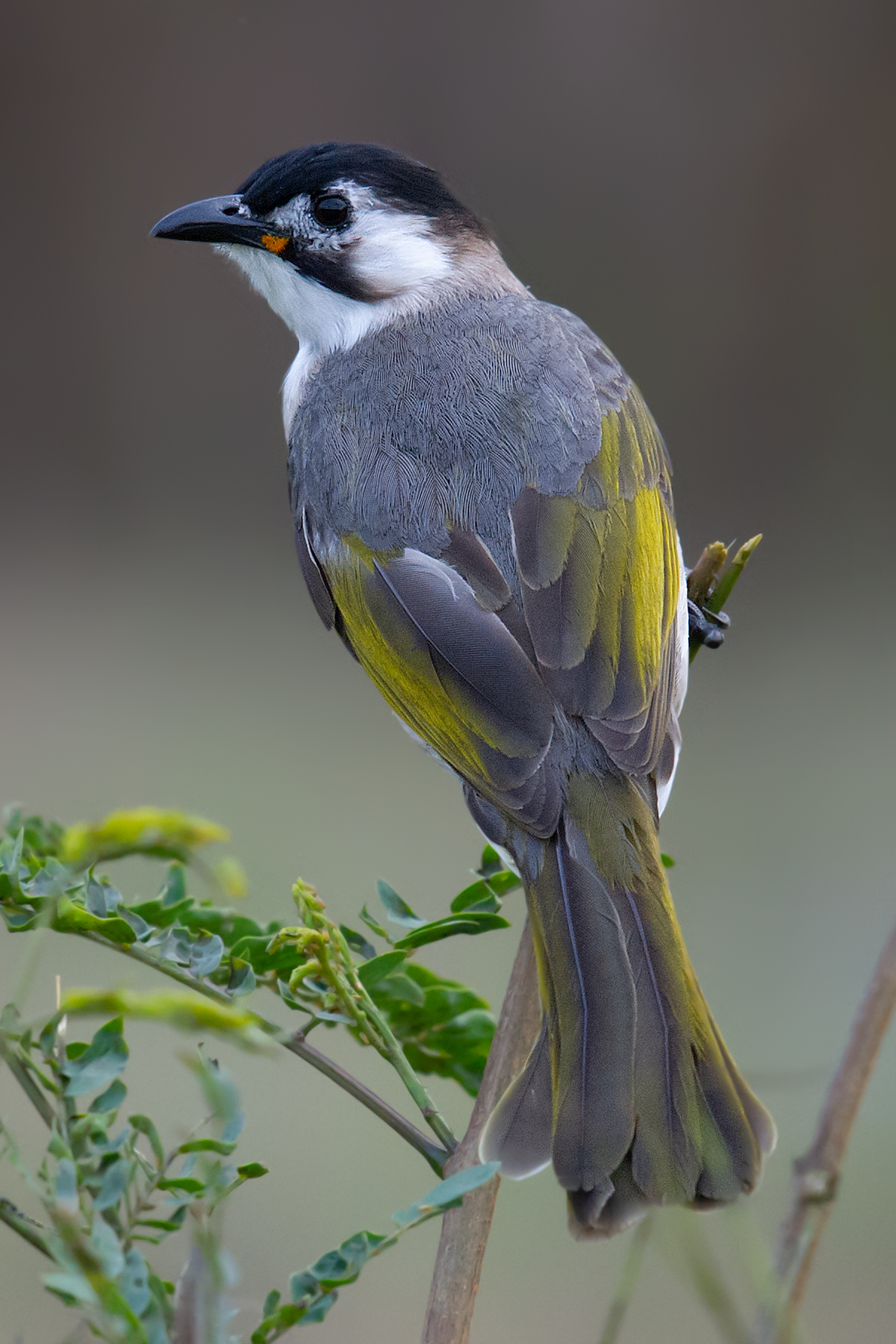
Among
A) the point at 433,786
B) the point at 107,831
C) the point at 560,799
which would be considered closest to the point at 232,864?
the point at 107,831

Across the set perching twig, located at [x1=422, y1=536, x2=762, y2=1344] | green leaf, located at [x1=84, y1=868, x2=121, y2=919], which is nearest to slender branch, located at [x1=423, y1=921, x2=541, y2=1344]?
perching twig, located at [x1=422, y1=536, x2=762, y2=1344]

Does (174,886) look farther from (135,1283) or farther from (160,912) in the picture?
(135,1283)

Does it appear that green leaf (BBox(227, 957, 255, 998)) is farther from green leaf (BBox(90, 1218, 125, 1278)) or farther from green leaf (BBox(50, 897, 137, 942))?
green leaf (BBox(90, 1218, 125, 1278))

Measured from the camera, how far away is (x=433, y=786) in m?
3.81

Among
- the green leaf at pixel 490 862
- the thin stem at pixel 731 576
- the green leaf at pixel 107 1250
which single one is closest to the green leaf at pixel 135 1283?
the green leaf at pixel 107 1250

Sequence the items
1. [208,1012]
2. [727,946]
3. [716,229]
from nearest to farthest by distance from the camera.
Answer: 1. [208,1012]
2. [727,946]
3. [716,229]

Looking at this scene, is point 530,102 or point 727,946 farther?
point 530,102

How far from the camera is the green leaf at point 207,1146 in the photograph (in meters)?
0.51

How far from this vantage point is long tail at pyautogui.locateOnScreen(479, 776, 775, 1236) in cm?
83

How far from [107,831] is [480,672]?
2.52 ft

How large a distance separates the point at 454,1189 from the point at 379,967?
0.23 meters

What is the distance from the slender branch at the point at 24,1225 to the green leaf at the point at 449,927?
10.5 inches

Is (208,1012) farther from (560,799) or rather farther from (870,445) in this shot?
(870,445)

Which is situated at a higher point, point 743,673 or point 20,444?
point 20,444
